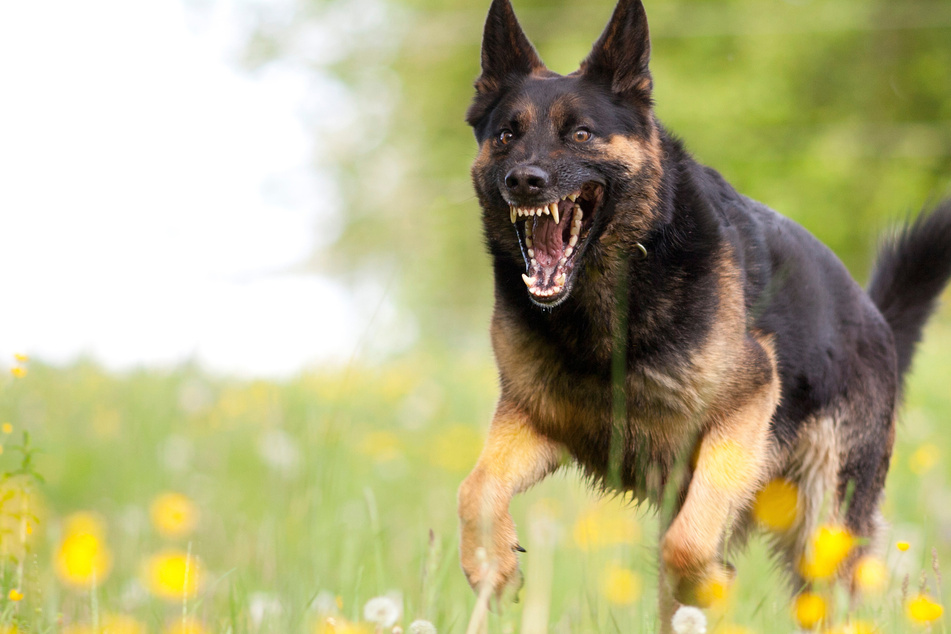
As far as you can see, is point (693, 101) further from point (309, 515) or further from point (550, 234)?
point (309, 515)

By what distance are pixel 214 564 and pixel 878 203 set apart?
1781cm

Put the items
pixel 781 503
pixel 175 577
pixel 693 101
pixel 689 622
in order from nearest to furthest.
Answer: pixel 175 577, pixel 689 622, pixel 781 503, pixel 693 101

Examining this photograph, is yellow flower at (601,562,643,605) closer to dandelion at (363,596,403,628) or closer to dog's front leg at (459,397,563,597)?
dog's front leg at (459,397,563,597)

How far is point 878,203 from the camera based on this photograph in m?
19.1

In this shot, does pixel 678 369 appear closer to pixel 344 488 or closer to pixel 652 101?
pixel 652 101

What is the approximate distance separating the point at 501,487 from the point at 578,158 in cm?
109

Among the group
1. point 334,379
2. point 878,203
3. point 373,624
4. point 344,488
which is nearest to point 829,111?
point 878,203

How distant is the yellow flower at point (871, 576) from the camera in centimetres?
269

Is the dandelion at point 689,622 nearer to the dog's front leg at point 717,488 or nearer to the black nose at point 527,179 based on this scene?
the dog's front leg at point 717,488

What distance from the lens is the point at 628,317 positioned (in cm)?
292

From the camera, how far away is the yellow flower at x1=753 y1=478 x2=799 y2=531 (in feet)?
11.5

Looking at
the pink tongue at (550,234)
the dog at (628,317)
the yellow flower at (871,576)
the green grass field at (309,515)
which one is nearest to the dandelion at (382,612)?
the green grass field at (309,515)

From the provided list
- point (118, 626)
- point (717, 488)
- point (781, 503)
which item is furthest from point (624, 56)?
point (118, 626)

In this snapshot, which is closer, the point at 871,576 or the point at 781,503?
the point at 871,576
